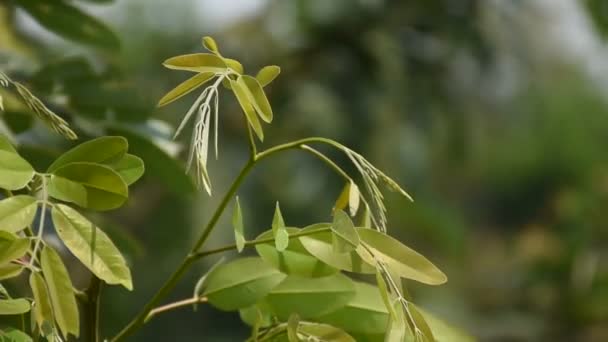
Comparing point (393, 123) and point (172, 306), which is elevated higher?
point (393, 123)

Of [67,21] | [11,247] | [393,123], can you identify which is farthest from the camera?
[393,123]

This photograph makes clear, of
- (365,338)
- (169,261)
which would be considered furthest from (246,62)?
(365,338)

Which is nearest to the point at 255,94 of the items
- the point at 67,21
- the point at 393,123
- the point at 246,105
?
the point at 246,105

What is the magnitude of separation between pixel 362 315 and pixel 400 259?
0.04 metres

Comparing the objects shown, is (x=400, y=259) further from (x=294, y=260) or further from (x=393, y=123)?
(x=393, y=123)

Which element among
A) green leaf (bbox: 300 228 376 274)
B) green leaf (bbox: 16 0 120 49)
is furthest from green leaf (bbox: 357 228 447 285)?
green leaf (bbox: 16 0 120 49)

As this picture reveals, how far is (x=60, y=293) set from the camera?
0.74ft

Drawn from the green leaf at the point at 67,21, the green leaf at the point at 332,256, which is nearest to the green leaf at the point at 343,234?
the green leaf at the point at 332,256

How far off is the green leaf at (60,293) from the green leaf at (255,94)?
0.05 metres

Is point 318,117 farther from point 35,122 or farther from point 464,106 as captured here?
point 35,122

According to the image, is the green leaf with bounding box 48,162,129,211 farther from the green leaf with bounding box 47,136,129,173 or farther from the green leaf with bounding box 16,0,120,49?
the green leaf with bounding box 16,0,120,49

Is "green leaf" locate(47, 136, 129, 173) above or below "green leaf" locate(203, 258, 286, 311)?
above

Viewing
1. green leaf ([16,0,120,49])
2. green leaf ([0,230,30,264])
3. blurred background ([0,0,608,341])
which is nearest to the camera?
green leaf ([0,230,30,264])

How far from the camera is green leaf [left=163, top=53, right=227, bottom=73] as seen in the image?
0.78 ft
